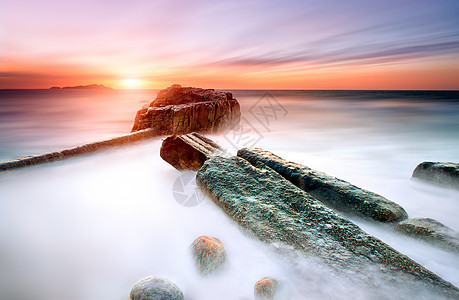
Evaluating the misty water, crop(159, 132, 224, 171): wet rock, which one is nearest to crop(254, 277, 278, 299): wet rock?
the misty water

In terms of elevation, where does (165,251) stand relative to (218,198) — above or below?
below

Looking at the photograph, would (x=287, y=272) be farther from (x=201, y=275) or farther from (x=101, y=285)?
(x=101, y=285)

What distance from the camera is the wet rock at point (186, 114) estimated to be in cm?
720

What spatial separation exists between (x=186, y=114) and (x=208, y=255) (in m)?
5.82

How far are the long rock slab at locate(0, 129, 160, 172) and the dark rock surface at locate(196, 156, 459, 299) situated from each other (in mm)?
3205

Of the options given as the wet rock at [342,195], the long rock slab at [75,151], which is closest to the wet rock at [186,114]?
the long rock slab at [75,151]

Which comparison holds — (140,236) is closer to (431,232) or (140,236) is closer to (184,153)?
(184,153)

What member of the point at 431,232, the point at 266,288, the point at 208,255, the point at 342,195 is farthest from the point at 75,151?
the point at 431,232

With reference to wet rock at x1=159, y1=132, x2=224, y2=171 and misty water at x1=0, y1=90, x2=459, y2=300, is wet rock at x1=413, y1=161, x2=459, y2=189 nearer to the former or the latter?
misty water at x1=0, y1=90, x2=459, y2=300

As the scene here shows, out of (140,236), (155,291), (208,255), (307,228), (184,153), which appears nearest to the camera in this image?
(155,291)

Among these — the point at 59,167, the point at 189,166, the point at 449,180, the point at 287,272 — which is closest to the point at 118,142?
the point at 59,167

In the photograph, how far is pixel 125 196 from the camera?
333 centimetres

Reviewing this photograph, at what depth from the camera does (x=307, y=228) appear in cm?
212

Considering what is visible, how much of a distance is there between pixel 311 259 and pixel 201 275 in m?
0.88
